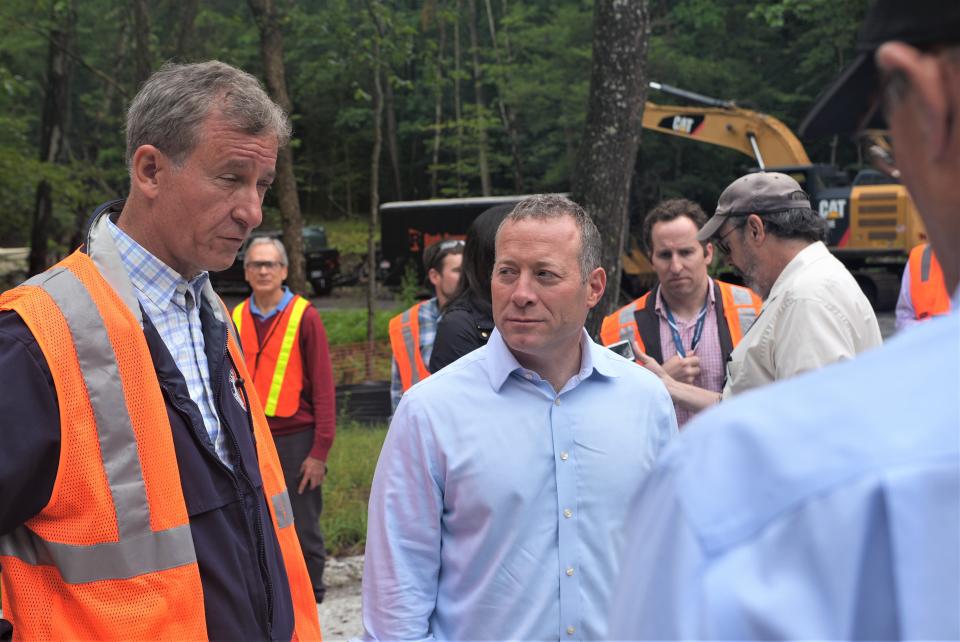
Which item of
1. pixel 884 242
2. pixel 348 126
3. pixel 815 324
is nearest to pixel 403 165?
pixel 348 126

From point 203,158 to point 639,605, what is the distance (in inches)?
80.4

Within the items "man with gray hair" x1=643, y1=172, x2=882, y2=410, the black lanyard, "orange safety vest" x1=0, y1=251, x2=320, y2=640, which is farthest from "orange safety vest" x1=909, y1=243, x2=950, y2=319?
"orange safety vest" x1=0, y1=251, x2=320, y2=640

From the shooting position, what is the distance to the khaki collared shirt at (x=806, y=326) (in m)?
3.32

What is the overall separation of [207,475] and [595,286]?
1.46 metres

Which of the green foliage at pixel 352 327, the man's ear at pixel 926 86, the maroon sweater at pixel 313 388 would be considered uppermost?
the man's ear at pixel 926 86

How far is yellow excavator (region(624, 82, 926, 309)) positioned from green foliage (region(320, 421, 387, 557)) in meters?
12.6

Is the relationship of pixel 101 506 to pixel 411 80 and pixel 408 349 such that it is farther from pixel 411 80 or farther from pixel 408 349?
pixel 411 80

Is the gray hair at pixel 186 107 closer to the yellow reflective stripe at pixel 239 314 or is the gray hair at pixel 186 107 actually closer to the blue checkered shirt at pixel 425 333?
the blue checkered shirt at pixel 425 333

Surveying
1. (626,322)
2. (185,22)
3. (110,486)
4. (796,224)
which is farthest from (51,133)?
(110,486)

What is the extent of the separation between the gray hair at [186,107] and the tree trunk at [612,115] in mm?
5002

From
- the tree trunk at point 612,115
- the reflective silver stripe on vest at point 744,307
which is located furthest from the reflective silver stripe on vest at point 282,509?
the tree trunk at point 612,115

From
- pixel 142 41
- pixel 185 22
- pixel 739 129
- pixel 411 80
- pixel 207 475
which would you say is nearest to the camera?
pixel 207 475

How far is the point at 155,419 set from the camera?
224 centimetres

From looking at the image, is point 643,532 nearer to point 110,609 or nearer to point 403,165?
point 110,609
